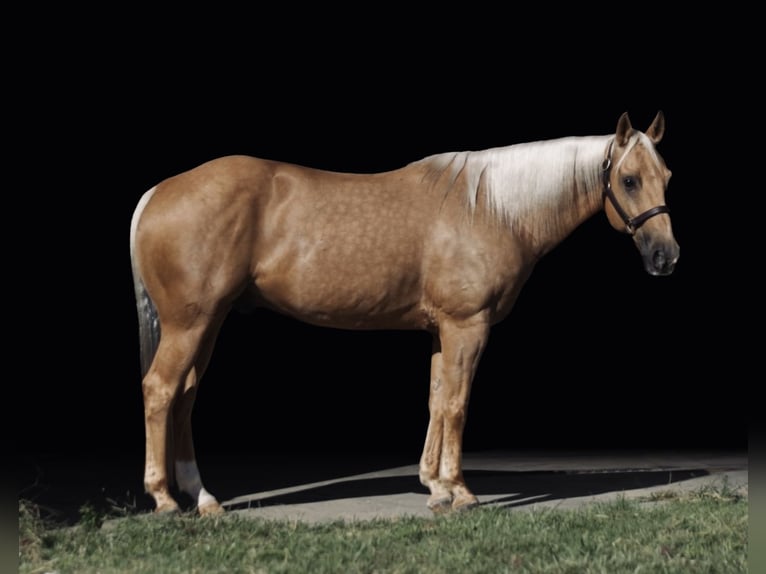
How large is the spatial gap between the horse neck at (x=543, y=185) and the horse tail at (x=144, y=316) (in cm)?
197

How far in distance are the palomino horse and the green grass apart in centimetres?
59

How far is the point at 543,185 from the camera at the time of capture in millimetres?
6629

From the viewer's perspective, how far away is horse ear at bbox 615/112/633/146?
6.43 metres

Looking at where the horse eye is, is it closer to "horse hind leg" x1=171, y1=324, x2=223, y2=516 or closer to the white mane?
the white mane

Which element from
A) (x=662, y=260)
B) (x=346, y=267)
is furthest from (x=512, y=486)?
(x=346, y=267)

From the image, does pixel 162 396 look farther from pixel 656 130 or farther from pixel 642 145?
pixel 656 130

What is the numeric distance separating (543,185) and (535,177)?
67 mm

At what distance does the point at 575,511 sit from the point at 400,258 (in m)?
1.73

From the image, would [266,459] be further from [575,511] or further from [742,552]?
[742,552]

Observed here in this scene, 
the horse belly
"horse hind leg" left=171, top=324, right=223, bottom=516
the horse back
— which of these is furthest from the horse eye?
"horse hind leg" left=171, top=324, right=223, bottom=516

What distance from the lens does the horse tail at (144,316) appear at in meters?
6.34

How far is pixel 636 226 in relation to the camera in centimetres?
650

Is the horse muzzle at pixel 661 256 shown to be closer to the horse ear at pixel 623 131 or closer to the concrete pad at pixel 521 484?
the horse ear at pixel 623 131

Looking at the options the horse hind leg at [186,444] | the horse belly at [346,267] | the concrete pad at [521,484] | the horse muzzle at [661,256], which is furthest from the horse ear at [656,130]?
the horse hind leg at [186,444]
